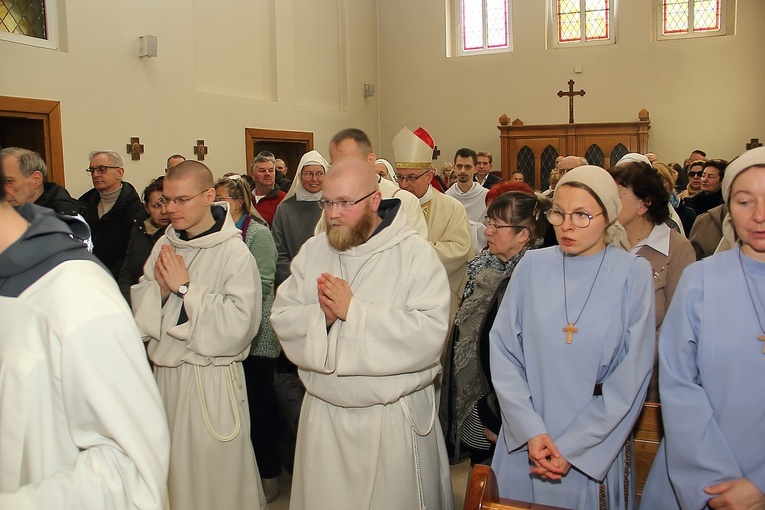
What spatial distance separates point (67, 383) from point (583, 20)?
12841mm

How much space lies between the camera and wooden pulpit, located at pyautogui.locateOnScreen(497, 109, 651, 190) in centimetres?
1117

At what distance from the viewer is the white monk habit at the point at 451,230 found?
4.67 metres

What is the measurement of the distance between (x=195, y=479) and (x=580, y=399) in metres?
1.74

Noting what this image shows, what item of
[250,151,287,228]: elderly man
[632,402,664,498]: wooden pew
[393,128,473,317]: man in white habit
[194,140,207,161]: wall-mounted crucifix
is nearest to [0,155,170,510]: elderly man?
Result: [632,402,664,498]: wooden pew

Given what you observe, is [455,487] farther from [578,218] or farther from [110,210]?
[110,210]

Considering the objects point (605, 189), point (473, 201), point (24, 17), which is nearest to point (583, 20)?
point (473, 201)

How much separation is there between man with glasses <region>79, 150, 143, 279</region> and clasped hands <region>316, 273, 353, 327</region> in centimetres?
290

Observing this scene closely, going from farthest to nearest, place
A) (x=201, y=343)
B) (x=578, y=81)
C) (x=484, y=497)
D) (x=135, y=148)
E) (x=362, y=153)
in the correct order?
1. (x=578, y=81)
2. (x=135, y=148)
3. (x=362, y=153)
4. (x=201, y=343)
5. (x=484, y=497)

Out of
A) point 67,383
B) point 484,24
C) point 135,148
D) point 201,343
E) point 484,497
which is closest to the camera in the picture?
point 67,383

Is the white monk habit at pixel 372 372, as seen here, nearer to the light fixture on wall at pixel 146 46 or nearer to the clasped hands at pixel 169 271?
the clasped hands at pixel 169 271

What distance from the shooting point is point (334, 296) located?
7.98 ft

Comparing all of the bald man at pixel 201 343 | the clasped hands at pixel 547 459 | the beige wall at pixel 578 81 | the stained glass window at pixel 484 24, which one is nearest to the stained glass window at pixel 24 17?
the bald man at pixel 201 343

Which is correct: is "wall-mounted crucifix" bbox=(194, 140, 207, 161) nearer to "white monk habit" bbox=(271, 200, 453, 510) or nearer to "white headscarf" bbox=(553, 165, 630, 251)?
"white monk habit" bbox=(271, 200, 453, 510)

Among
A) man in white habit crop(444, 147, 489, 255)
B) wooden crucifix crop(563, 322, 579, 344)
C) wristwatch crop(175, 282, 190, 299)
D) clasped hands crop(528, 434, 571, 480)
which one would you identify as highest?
man in white habit crop(444, 147, 489, 255)
